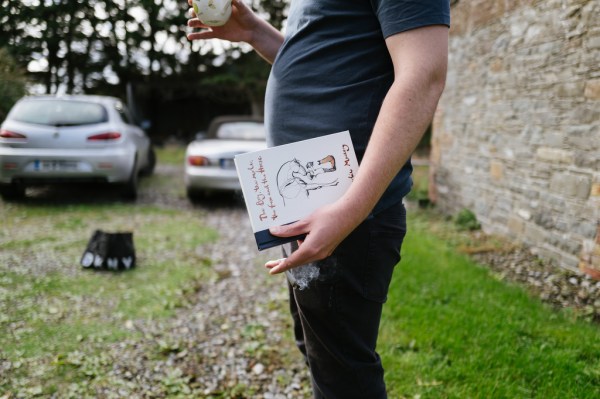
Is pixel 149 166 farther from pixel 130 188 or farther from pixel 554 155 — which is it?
pixel 554 155

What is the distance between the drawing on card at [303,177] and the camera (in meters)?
0.99

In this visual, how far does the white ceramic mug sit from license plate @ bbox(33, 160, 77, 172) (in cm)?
518

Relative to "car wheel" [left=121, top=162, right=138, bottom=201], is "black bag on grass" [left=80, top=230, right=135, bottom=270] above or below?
above

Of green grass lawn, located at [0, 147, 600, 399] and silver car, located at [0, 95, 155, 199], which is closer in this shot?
green grass lawn, located at [0, 147, 600, 399]

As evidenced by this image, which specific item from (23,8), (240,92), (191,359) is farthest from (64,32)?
(191,359)

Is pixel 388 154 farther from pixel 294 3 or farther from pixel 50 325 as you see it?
pixel 50 325

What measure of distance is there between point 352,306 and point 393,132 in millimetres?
454

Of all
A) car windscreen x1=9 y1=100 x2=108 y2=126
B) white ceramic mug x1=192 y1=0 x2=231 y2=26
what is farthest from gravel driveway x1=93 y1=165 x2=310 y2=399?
car windscreen x1=9 y1=100 x2=108 y2=126

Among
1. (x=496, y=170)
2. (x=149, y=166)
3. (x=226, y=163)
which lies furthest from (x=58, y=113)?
(x=496, y=170)

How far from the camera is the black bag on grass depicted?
382 centimetres

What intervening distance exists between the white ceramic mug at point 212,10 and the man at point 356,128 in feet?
0.87

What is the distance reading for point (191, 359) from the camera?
2.53m

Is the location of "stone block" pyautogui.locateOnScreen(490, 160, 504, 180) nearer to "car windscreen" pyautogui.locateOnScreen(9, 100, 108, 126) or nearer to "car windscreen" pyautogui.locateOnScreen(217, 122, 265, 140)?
"car windscreen" pyautogui.locateOnScreen(217, 122, 265, 140)

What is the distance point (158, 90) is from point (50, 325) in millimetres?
17709
